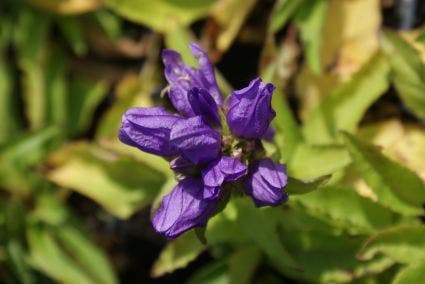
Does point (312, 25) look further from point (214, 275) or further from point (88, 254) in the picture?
point (88, 254)

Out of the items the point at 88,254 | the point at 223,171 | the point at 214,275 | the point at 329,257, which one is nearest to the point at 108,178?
the point at 88,254

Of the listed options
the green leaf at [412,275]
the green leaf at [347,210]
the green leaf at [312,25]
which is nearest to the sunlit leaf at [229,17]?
the green leaf at [312,25]

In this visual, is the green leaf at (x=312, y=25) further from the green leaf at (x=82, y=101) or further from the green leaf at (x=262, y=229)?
the green leaf at (x=82, y=101)

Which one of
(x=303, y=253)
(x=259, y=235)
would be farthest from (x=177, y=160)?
(x=303, y=253)

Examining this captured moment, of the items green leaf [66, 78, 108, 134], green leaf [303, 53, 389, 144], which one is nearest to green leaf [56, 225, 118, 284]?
green leaf [66, 78, 108, 134]

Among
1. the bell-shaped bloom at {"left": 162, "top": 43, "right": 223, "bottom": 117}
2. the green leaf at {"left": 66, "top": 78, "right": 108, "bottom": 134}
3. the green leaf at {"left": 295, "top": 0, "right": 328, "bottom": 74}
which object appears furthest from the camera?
the green leaf at {"left": 66, "top": 78, "right": 108, "bottom": 134}

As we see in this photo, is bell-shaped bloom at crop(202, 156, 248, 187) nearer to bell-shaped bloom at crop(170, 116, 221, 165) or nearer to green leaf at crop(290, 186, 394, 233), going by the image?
bell-shaped bloom at crop(170, 116, 221, 165)

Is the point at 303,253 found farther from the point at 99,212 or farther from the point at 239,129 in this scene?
the point at 99,212
